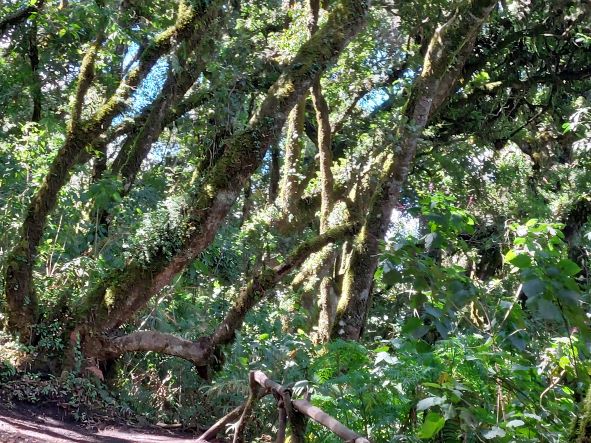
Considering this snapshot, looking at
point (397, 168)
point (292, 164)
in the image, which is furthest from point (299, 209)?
point (397, 168)

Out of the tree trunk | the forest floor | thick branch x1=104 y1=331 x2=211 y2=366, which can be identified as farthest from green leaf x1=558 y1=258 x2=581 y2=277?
thick branch x1=104 y1=331 x2=211 y2=366

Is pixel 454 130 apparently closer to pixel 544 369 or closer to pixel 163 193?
pixel 163 193

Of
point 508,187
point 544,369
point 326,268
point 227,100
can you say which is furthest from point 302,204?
point 544,369

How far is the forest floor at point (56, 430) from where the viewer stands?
571cm

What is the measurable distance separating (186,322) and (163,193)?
3027 mm

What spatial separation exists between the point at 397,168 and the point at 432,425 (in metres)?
4.91

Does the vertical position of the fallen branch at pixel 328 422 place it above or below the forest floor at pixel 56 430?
above

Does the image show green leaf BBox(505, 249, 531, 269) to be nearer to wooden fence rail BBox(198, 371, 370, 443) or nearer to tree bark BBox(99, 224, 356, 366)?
wooden fence rail BBox(198, 371, 370, 443)

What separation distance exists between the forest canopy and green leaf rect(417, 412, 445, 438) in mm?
118

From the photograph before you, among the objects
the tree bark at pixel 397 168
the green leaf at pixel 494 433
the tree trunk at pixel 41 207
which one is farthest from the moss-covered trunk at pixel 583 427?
the tree trunk at pixel 41 207

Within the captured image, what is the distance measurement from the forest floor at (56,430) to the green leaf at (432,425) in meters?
4.08

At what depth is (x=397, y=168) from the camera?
283 inches

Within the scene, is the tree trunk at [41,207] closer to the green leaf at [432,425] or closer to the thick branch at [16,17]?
the thick branch at [16,17]

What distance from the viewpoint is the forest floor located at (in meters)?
5.71
